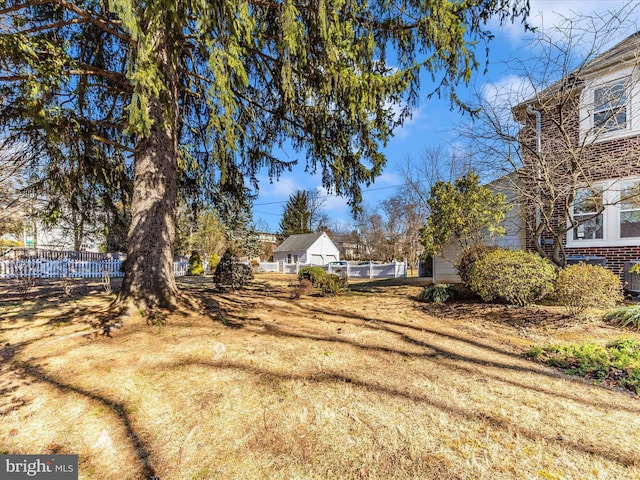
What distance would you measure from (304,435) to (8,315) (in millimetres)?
6481

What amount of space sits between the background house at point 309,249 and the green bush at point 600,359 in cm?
2868

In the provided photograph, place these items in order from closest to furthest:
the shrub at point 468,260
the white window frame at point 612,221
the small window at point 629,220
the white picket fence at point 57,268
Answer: the shrub at point 468,260, the white window frame at point 612,221, the small window at point 629,220, the white picket fence at point 57,268

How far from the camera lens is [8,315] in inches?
219

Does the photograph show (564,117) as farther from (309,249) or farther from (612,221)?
(309,249)

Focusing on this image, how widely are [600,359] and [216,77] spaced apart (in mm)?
5800

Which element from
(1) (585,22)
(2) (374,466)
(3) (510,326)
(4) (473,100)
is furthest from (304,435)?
(1) (585,22)

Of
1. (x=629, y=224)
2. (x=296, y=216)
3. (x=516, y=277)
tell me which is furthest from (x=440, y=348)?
(x=296, y=216)

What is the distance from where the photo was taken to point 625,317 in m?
5.12

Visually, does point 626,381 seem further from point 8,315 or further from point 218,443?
point 8,315

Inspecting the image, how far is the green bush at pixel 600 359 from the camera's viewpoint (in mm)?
3348

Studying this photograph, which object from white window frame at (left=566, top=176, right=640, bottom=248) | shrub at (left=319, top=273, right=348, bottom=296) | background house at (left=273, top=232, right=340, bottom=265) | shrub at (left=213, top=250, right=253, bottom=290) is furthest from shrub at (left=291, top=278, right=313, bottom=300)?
background house at (left=273, top=232, right=340, bottom=265)

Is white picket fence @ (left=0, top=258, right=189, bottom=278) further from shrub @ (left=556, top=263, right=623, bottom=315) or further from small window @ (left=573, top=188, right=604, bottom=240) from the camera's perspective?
small window @ (left=573, top=188, right=604, bottom=240)

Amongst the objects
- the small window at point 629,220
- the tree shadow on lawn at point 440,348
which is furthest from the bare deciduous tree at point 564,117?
the tree shadow on lawn at point 440,348

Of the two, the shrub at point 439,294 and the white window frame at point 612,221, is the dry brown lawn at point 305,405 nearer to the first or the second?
the shrub at point 439,294
